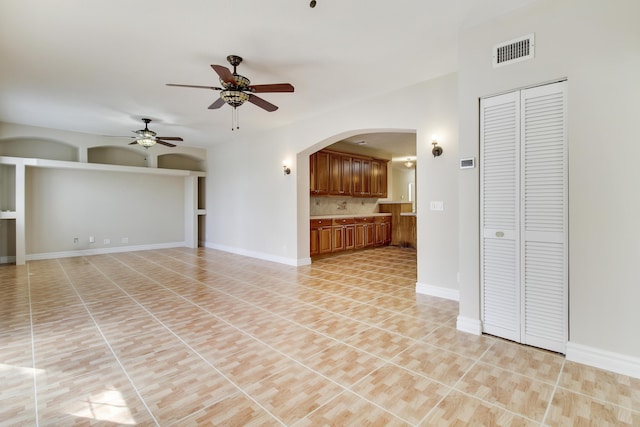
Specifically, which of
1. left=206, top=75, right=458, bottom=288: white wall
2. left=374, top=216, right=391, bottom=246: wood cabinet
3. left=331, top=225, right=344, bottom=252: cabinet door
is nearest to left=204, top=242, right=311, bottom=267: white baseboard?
left=206, top=75, right=458, bottom=288: white wall

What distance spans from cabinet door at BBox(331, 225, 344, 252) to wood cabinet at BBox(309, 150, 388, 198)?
0.92 metres

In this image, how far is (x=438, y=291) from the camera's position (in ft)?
13.4

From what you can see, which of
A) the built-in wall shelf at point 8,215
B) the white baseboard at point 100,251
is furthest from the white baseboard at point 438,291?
the built-in wall shelf at point 8,215

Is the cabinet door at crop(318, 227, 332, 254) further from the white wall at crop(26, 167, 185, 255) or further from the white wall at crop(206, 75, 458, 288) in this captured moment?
the white wall at crop(26, 167, 185, 255)

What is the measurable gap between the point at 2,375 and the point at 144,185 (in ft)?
23.2

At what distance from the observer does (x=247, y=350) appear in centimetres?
259

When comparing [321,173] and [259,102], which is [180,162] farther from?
[259,102]

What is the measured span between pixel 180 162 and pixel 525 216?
30.0ft

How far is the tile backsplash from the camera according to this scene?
25.3ft

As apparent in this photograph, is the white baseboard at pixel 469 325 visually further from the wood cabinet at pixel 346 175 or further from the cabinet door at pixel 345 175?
the cabinet door at pixel 345 175

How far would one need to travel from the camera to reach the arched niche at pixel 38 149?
666 cm

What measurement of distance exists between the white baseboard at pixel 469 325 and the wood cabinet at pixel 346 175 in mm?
4515

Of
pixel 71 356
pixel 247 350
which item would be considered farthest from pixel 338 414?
pixel 71 356

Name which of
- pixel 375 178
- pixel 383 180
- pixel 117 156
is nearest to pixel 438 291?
pixel 375 178
